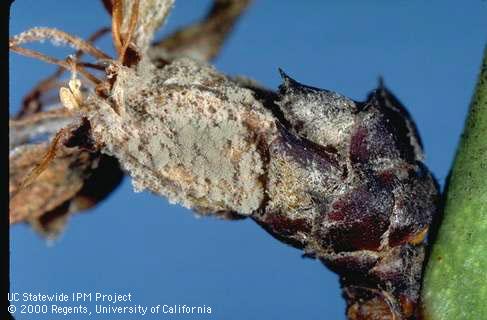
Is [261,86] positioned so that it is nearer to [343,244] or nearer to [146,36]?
[146,36]

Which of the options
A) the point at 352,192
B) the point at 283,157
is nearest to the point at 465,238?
the point at 352,192

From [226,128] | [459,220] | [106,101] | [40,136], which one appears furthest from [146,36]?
[459,220]

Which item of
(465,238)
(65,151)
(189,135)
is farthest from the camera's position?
(65,151)

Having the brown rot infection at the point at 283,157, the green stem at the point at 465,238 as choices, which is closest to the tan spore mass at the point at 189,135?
the brown rot infection at the point at 283,157

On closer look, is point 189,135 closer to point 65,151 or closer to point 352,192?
point 352,192

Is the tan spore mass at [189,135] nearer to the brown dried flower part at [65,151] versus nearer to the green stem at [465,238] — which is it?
the brown dried flower part at [65,151]
